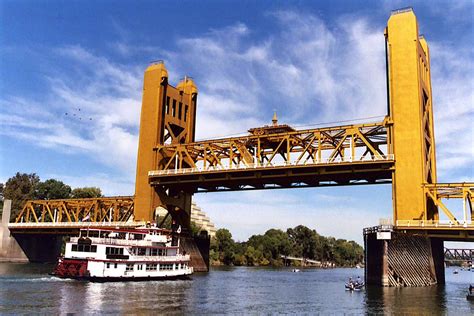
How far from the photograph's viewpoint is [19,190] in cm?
13375

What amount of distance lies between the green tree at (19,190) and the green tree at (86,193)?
35.2 ft

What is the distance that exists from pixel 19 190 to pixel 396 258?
353ft

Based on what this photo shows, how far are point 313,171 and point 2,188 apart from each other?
106 metres

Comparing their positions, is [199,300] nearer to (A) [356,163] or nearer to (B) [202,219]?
(A) [356,163]

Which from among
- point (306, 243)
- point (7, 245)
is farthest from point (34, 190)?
point (306, 243)

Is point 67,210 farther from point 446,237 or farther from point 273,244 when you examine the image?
point 446,237

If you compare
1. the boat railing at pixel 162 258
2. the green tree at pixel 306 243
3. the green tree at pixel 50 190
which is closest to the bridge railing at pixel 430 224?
the boat railing at pixel 162 258

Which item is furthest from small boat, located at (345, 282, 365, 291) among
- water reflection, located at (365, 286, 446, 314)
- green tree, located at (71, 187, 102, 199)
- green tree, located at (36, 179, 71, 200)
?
green tree, located at (36, 179, 71, 200)

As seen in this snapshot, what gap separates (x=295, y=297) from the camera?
177 feet

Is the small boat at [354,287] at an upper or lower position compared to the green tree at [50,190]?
lower

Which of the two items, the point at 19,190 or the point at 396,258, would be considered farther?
the point at 19,190

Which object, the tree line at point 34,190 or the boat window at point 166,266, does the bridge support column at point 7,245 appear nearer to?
the tree line at point 34,190

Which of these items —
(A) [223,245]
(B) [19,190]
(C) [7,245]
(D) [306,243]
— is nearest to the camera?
(C) [7,245]

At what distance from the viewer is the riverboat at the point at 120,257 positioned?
59.9 metres
